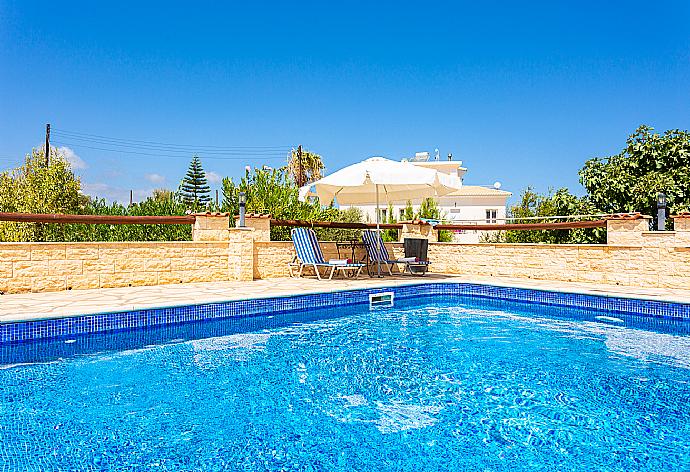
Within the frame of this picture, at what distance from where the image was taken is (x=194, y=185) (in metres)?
39.0

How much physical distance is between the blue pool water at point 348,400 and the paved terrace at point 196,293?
0.47 metres

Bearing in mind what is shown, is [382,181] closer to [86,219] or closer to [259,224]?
[259,224]

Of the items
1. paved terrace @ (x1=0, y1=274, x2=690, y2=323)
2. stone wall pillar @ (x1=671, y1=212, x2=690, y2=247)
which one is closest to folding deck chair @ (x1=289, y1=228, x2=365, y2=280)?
paved terrace @ (x1=0, y1=274, x2=690, y2=323)

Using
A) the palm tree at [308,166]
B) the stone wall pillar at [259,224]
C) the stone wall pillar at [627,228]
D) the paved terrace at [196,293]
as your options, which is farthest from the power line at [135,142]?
the stone wall pillar at [627,228]

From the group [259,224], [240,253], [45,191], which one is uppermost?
[45,191]

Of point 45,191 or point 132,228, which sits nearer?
point 132,228

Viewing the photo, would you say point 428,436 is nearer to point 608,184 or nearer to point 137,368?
point 137,368

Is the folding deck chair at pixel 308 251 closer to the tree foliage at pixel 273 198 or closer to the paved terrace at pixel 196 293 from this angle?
the paved terrace at pixel 196 293

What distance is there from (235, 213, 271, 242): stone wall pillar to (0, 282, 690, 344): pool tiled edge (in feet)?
7.67

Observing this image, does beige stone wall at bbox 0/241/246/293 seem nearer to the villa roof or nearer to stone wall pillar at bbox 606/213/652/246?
stone wall pillar at bbox 606/213/652/246

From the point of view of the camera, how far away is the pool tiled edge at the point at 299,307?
5352 mm

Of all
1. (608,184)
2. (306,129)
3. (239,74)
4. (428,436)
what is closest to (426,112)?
(306,129)

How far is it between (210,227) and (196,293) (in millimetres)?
1965

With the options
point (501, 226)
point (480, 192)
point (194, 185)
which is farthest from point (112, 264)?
point (480, 192)
